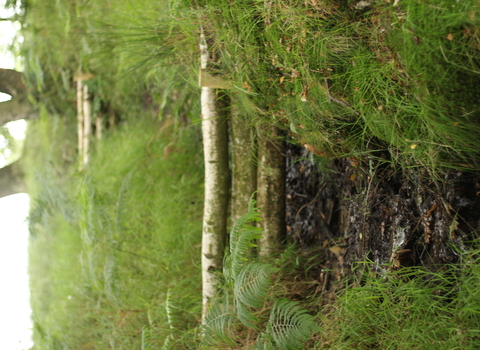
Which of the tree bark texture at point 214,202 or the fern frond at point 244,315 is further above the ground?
the tree bark texture at point 214,202

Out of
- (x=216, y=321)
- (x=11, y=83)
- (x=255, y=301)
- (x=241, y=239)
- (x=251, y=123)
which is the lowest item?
(x=216, y=321)

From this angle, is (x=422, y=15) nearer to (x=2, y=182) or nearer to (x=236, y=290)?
(x=236, y=290)

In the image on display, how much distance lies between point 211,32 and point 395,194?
105 centimetres

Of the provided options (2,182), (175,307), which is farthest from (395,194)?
(2,182)

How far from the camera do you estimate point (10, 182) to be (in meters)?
4.95

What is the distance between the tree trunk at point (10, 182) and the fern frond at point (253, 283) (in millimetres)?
4121

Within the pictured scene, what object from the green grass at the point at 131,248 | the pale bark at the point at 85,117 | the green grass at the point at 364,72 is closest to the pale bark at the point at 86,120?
the pale bark at the point at 85,117

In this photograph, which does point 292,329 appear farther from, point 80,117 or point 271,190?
point 80,117

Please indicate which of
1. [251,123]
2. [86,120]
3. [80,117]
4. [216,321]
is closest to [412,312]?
[216,321]

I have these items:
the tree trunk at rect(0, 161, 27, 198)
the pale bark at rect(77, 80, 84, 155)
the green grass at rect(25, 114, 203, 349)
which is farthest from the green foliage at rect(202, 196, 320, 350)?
the tree trunk at rect(0, 161, 27, 198)

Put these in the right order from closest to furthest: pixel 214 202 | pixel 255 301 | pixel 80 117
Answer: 1. pixel 255 301
2. pixel 214 202
3. pixel 80 117

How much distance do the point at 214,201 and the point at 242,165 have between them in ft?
0.86

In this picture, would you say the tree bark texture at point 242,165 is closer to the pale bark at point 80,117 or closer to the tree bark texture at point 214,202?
the tree bark texture at point 214,202

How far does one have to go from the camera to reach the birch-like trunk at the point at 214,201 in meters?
2.26
